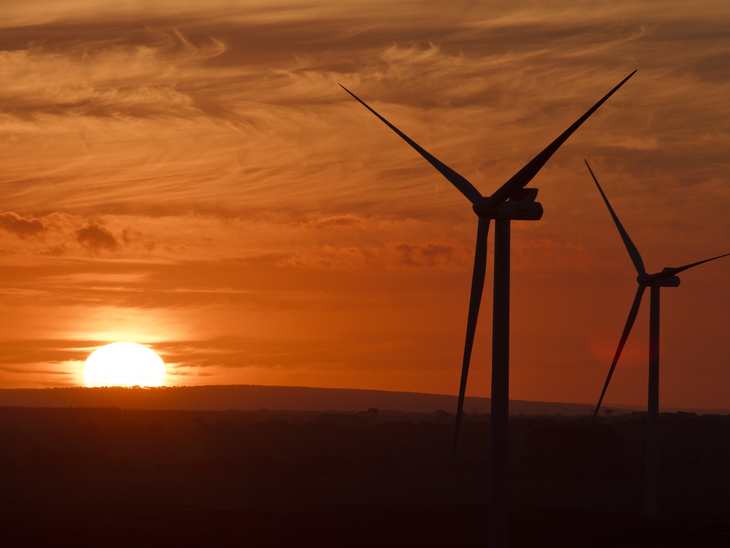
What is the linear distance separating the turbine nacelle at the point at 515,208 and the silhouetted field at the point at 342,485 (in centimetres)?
2583

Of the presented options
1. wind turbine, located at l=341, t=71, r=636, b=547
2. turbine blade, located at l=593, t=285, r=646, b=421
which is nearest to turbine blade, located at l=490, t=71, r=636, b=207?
wind turbine, located at l=341, t=71, r=636, b=547

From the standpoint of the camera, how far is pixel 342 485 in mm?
103938

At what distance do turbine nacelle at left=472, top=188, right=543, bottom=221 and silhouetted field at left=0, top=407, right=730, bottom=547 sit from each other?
25.8 metres

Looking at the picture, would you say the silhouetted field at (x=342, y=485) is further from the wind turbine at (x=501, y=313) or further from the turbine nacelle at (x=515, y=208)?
the turbine nacelle at (x=515, y=208)

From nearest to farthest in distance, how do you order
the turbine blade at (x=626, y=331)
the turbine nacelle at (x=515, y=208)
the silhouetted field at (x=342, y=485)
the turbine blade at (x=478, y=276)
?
the turbine nacelle at (x=515, y=208), the turbine blade at (x=478, y=276), the turbine blade at (x=626, y=331), the silhouetted field at (x=342, y=485)

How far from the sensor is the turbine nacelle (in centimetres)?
3600

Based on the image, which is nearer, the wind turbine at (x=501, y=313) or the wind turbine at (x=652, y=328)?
the wind turbine at (x=501, y=313)

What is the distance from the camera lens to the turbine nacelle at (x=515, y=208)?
118 ft

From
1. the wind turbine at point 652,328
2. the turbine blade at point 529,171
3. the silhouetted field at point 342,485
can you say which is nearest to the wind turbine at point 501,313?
the turbine blade at point 529,171

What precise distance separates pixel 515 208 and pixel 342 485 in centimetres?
7335

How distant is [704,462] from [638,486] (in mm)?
31427

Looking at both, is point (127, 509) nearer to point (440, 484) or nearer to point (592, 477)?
point (440, 484)

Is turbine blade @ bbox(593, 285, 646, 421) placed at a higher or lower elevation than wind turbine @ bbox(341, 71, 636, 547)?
higher

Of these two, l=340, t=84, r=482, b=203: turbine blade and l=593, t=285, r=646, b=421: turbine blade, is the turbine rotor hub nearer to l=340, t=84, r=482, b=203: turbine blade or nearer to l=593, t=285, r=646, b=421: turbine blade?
l=340, t=84, r=482, b=203: turbine blade
